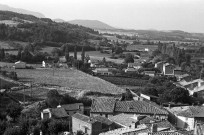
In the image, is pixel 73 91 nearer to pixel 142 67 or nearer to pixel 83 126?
pixel 83 126

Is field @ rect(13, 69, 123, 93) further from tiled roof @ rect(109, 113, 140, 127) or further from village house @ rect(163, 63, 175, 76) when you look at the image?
tiled roof @ rect(109, 113, 140, 127)

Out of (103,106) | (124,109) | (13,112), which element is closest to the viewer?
(124,109)

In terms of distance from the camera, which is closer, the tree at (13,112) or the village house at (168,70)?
the tree at (13,112)

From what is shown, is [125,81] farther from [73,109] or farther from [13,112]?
[13,112]

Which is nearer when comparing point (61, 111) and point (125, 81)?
point (61, 111)

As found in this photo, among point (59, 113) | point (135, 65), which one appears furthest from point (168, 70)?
point (59, 113)

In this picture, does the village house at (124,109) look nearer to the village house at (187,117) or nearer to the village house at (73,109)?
the village house at (187,117)

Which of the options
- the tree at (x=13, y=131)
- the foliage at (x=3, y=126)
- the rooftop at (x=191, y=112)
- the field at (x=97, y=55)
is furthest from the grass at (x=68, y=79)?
the field at (x=97, y=55)
